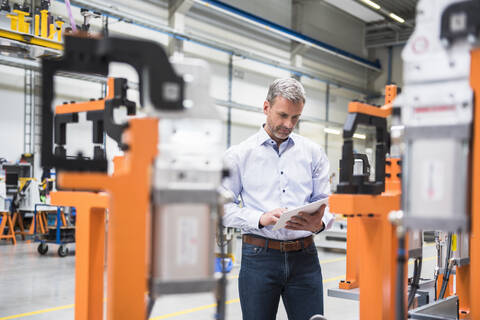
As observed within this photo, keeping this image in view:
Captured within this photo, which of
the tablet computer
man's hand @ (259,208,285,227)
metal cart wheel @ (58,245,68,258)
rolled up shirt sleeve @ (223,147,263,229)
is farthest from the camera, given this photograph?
metal cart wheel @ (58,245,68,258)

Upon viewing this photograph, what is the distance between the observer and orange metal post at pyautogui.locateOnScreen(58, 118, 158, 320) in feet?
3.48

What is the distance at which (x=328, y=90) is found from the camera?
15.9 metres

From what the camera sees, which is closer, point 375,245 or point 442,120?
point 442,120

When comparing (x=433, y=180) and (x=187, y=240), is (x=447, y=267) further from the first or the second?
(x=187, y=240)

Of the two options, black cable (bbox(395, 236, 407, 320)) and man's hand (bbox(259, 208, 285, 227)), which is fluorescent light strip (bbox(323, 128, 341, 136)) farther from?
black cable (bbox(395, 236, 407, 320))

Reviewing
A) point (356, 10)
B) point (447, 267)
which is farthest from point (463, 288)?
point (356, 10)

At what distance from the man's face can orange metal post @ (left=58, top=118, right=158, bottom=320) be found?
1.24 metres

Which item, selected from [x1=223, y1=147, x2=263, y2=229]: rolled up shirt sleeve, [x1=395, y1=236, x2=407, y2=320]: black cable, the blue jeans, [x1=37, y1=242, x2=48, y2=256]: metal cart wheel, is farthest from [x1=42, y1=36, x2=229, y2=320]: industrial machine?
[x1=37, y1=242, x2=48, y2=256]: metal cart wheel

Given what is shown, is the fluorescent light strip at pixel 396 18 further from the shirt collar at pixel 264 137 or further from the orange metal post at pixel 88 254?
the orange metal post at pixel 88 254

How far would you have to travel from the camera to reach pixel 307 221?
2137mm

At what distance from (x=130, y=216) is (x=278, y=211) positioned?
1132mm

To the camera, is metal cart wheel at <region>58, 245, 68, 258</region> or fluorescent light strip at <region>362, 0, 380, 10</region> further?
fluorescent light strip at <region>362, 0, 380, 10</region>

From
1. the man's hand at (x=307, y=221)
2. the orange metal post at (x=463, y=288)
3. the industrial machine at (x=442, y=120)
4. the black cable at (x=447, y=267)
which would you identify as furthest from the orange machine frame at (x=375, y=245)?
the black cable at (x=447, y=267)

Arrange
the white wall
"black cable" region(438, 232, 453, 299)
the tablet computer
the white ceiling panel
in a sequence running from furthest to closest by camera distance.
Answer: the white ceiling panel → the white wall → "black cable" region(438, 232, 453, 299) → the tablet computer
